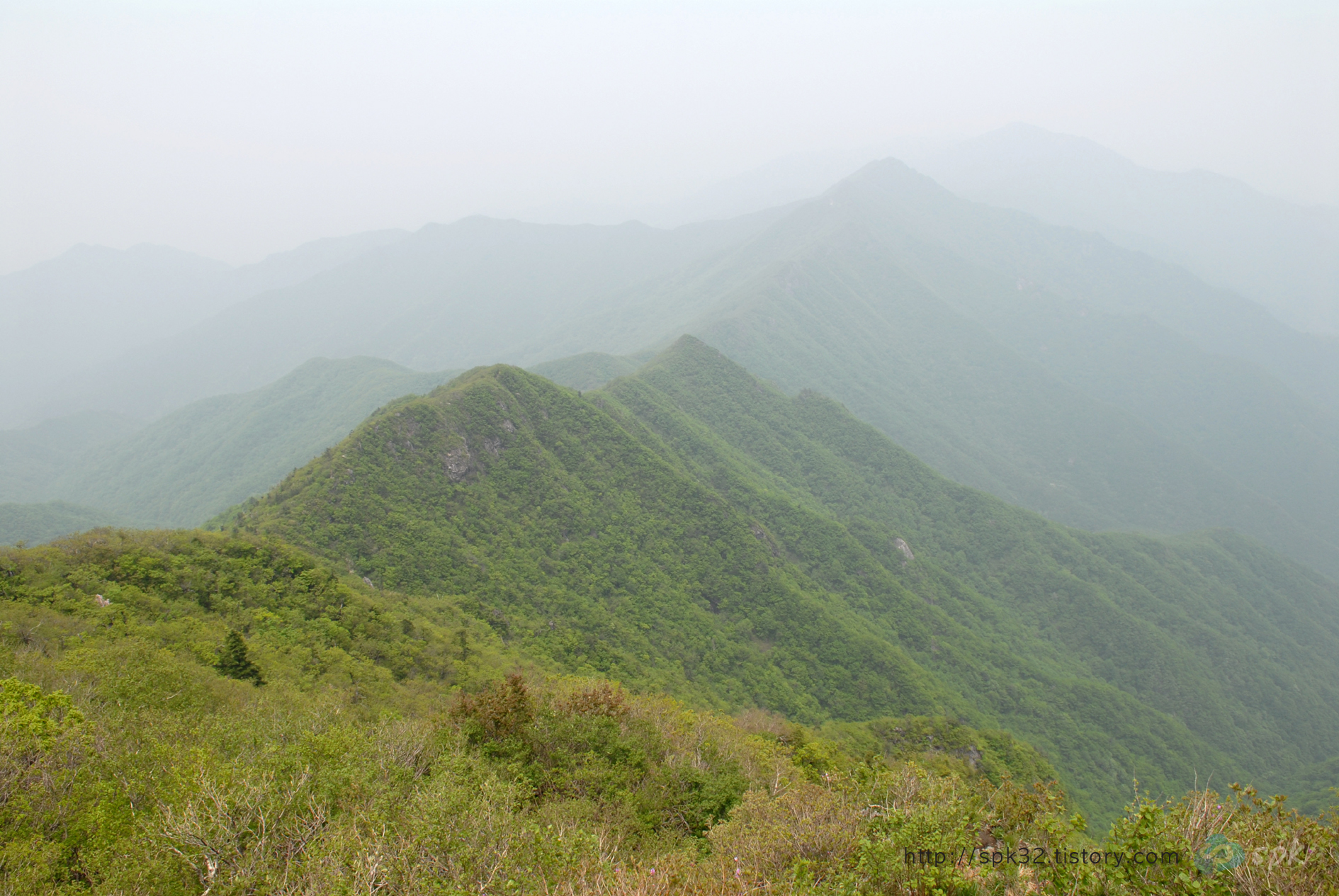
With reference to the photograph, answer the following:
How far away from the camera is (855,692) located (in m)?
67.9

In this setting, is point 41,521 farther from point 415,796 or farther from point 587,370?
point 415,796

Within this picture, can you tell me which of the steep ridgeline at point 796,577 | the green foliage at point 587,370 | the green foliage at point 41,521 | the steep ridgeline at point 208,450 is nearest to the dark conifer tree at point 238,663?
the steep ridgeline at point 796,577

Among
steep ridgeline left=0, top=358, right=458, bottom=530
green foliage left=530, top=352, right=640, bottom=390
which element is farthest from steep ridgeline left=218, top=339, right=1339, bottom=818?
steep ridgeline left=0, top=358, right=458, bottom=530

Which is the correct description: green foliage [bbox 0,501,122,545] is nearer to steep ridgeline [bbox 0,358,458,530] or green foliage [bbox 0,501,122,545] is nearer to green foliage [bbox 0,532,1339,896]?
steep ridgeline [bbox 0,358,458,530]

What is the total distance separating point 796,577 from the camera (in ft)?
274

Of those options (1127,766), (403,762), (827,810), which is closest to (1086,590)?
(1127,766)

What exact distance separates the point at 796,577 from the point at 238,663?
68665mm

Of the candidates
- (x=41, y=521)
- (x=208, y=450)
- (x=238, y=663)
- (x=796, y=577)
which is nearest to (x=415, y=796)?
(x=238, y=663)

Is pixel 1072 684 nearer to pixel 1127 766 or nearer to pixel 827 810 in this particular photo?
pixel 1127 766

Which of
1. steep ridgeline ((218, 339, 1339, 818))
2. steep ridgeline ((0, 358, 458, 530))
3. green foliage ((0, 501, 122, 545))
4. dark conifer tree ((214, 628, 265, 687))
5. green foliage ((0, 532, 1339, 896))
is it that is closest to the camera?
green foliage ((0, 532, 1339, 896))

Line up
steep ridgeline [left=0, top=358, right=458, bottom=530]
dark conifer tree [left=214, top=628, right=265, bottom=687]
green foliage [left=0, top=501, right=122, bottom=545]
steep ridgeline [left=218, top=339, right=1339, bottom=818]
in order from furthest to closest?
steep ridgeline [left=0, top=358, right=458, bottom=530], green foliage [left=0, top=501, right=122, bottom=545], steep ridgeline [left=218, top=339, right=1339, bottom=818], dark conifer tree [left=214, top=628, right=265, bottom=687]

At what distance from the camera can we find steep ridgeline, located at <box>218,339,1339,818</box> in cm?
5884

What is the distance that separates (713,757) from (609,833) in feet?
33.3

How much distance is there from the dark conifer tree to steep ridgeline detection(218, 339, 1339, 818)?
2116 cm
